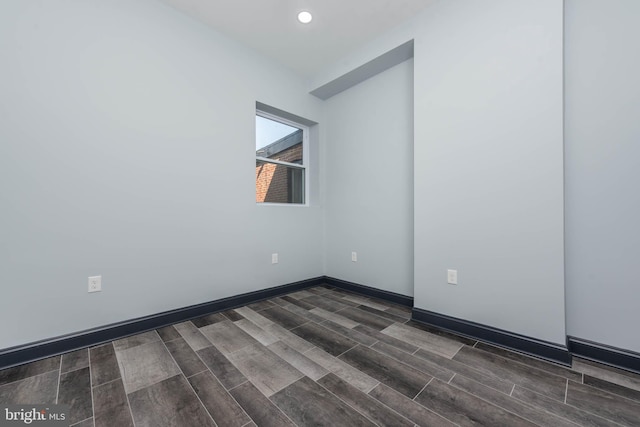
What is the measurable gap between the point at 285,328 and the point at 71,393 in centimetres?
126

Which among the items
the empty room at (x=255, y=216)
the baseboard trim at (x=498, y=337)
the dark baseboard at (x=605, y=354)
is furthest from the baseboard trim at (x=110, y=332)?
the dark baseboard at (x=605, y=354)

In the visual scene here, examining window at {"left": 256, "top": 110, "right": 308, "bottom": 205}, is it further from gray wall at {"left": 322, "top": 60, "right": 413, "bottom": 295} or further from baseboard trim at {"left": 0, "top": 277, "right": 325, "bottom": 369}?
baseboard trim at {"left": 0, "top": 277, "right": 325, "bottom": 369}

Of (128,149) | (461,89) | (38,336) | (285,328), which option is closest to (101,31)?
(128,149)

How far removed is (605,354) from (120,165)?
3511 mm

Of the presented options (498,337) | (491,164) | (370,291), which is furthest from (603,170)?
(370,291)

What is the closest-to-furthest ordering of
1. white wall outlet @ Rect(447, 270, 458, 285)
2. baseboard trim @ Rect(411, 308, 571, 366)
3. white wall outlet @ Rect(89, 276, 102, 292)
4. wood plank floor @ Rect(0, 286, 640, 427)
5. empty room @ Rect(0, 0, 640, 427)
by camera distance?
1. wood plank floor @ Rect(0, 286, 640, 427)
2. empty room @ Rect(0, 0, 640, 427)
3. baseboard trim @ Rect(411, 308, 571, 366)
4. white wall outlet @ Rect(89, 276, 102, 292)
5. white wall outlet @ Rect(447, 270, 458, 285)

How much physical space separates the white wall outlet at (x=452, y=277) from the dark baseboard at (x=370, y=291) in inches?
22.8

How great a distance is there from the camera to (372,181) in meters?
2.93

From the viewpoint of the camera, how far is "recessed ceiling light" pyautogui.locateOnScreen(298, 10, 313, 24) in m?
2.22

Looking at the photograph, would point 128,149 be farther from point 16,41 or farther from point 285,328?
point 285,328

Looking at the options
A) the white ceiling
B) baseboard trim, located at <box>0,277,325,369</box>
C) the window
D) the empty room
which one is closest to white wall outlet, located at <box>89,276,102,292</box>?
the empty room

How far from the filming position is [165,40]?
2.15 meters

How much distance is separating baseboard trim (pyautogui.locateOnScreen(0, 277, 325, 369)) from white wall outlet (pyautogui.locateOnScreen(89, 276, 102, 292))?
277 millimetres

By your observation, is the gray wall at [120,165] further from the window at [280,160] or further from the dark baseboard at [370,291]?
the dark baseboard at [370,291]
